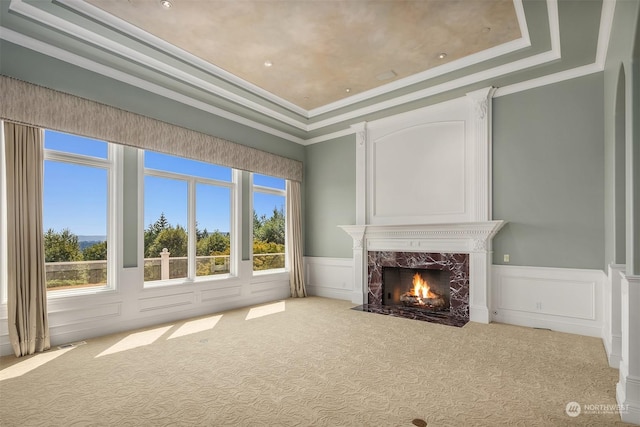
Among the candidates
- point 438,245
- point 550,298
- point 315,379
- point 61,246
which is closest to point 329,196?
point 438,245

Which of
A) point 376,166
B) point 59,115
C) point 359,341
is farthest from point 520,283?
point 59,115

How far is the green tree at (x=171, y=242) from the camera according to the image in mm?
4980

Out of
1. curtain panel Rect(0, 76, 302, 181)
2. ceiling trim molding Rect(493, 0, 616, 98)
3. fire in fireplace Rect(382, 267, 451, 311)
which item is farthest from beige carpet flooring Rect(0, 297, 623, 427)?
ceiling trim molding Rect(493, 0, 616, 98)

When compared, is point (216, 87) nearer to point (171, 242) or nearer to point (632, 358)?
point (171, 242)

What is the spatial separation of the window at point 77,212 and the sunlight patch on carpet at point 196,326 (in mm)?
1116

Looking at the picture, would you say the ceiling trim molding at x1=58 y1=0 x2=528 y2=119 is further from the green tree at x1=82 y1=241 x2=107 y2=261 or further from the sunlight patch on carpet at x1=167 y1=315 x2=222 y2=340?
the sunlight patch on carpet at x1=167 y1=315 x2=222 y2=340

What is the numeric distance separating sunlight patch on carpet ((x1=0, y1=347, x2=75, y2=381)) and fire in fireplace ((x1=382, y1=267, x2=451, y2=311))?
4.69 m

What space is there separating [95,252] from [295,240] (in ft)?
11.5

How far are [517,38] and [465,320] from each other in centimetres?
380

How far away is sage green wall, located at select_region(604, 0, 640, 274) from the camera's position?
2330 mm

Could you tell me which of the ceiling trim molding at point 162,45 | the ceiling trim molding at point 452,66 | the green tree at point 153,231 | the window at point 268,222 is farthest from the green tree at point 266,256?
the ceiling trim molding at point 452,66

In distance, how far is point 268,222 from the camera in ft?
22.0

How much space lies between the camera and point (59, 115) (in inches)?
Answer: 153

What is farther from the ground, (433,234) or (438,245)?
(433,234)
